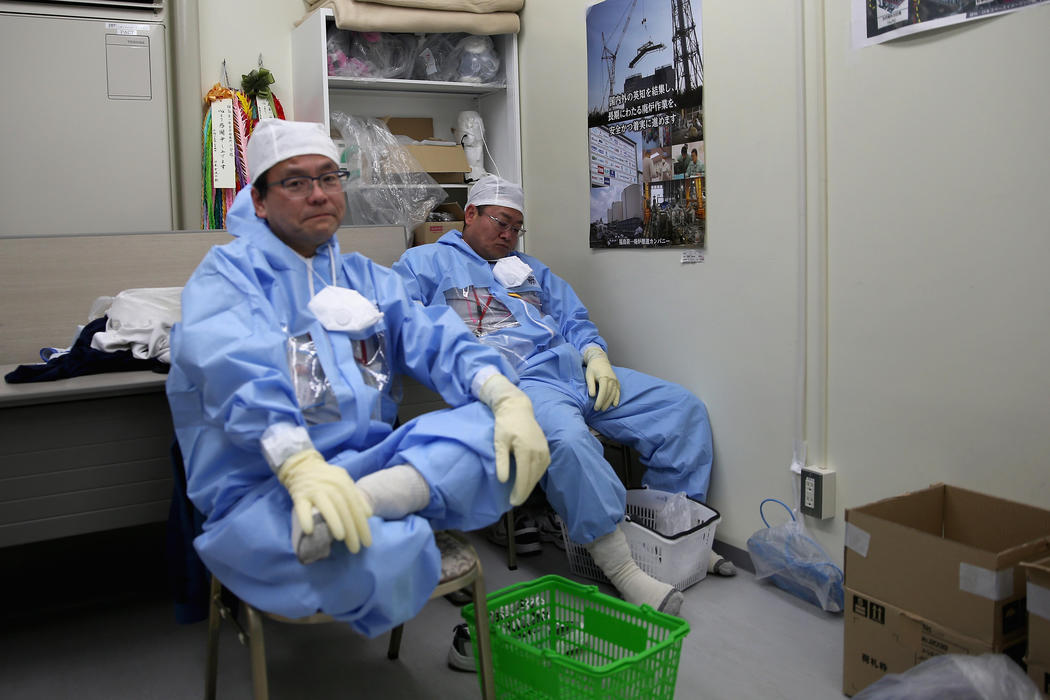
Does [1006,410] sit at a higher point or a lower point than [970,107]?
lower

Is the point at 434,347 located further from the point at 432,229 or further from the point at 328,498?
the point at 432,229

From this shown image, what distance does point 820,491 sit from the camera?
223 centimetres

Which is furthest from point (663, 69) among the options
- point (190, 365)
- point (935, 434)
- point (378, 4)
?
point (190, 365)

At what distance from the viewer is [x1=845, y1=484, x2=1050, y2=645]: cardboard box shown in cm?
153

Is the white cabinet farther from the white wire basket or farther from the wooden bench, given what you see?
the white wire basket

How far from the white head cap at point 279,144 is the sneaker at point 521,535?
1.36m

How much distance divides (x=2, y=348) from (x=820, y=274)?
222 centimetres

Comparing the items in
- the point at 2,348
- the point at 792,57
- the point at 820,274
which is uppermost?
the point at 792,57

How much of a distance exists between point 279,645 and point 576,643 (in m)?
0.81

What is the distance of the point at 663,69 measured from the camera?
8.72 ft

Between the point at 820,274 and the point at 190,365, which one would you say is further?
the point at 820,274

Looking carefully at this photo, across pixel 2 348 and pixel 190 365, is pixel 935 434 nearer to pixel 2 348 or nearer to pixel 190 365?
pixel 190 365

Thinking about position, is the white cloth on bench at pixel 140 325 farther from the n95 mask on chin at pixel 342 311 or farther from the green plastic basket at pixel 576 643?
the green plastic basket at pixel 576 643

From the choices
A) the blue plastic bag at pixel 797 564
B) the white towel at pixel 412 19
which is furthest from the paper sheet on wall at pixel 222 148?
the blue plastic bag at pixel 797 564
